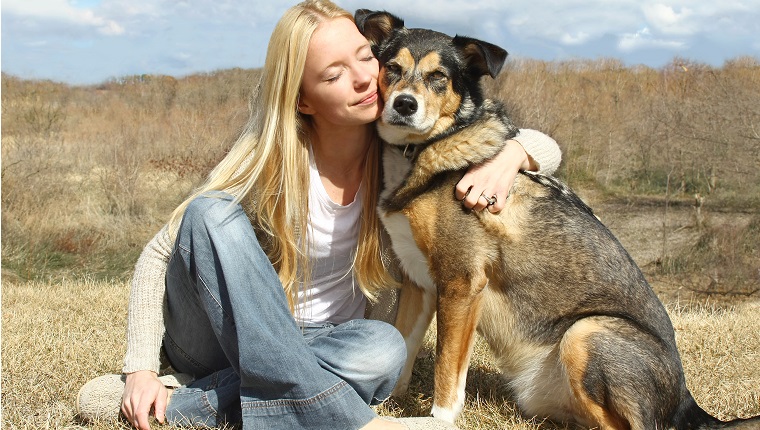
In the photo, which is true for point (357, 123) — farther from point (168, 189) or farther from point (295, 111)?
point (168, 189)

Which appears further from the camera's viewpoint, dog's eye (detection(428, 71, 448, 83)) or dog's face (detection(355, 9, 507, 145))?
dog's eye (detection(428, 71, 448, 83))

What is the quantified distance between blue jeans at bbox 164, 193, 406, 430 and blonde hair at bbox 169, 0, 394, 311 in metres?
0.19

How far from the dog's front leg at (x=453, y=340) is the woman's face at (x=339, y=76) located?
911 mm

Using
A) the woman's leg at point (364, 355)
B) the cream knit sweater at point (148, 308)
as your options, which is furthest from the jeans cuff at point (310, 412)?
the cream knit sweater at point (148, 308)

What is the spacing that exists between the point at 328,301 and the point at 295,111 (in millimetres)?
995

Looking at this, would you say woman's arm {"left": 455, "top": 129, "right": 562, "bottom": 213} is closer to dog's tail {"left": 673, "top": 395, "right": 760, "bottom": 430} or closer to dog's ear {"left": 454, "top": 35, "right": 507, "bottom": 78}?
dog's ear {"left": 454, "top": 35, "right": 507, "bottom": 78}

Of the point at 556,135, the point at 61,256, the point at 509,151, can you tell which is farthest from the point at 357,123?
the point at 556,135

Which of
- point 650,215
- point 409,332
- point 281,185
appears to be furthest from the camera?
point 650,215

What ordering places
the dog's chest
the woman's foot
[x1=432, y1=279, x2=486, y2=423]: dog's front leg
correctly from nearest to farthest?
1. the woman's foot
2. [x1=432, y1=279, x2=486, y2=423]: dog's front leg
3. the dog's chest

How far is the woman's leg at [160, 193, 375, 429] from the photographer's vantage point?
2.59m

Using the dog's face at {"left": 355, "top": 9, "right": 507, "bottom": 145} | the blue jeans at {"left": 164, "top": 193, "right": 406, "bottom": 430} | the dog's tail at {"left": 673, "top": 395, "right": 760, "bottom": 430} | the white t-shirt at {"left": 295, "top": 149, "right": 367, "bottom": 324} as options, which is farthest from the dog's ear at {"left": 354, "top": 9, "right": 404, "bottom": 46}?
the dog's tail at {"left": 673, "top": 395, "right": 760, "bottom": 430}

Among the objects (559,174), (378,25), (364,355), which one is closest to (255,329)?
(364,355)

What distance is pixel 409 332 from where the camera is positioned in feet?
11.4

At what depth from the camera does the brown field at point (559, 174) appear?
3686mm
